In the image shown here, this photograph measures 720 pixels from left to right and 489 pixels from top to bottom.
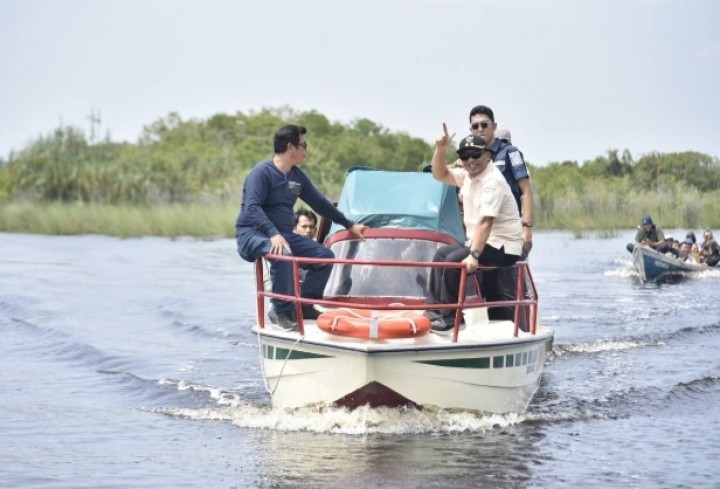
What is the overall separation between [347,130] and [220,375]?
86.3 meters

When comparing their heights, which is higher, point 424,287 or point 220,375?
point 424,287

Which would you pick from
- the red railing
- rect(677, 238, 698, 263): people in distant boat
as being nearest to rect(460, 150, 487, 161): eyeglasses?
the red railing

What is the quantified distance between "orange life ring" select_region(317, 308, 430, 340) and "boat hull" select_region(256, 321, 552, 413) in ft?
0.27

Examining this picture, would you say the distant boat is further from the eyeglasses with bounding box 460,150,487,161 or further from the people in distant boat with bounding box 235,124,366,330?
the eyeglasses with bounding box 460,150,487,161

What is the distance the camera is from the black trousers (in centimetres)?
1093

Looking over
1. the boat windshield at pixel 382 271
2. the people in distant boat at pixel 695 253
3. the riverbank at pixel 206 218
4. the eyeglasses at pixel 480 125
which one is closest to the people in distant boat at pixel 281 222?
the boat windshield at pixel 382 271

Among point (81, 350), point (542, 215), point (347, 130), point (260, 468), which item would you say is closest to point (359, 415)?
point (260, 468)

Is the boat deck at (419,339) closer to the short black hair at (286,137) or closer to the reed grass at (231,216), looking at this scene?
the short black hair at (286,137)

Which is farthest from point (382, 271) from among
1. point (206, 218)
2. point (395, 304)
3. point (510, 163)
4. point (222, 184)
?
point (222, 184)

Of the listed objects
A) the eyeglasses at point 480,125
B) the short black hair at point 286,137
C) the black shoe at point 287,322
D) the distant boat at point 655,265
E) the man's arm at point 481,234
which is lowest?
the distant boat at point 655,265

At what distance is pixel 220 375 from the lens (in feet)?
50.6

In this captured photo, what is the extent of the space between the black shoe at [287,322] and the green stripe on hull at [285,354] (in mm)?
194

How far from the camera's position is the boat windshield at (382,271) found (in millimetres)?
11828

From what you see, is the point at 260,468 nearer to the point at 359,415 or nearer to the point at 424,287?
the point at 359,415
